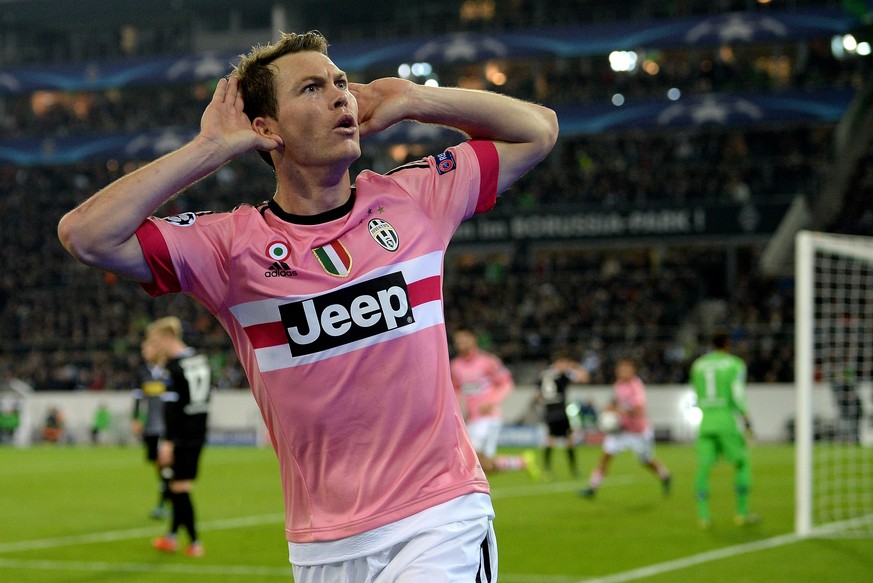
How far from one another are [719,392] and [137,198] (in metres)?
11.5

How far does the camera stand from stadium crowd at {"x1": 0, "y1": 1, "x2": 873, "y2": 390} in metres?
36.9

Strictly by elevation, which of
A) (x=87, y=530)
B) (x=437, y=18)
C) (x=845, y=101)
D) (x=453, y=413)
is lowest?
(x=87, y=530)

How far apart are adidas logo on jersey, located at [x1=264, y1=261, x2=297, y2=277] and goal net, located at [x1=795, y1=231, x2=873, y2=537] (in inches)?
424

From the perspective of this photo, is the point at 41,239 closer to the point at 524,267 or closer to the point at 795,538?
the point at 524,267

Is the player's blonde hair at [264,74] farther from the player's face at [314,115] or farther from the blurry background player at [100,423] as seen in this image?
the blurry background player at [100,423]

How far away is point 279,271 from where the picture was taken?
11.2 feet

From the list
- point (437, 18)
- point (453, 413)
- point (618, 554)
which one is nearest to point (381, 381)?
point (453, 413)

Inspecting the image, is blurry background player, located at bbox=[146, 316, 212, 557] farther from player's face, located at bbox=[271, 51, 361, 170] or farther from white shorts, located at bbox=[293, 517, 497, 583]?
player's face, located at bbox=[271, 51, 361, 170]

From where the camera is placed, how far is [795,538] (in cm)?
1283

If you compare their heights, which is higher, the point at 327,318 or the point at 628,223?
the point at 628,223

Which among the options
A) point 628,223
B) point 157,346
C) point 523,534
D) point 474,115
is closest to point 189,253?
point 474,115

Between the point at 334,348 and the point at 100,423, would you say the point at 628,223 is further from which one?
the point at 334,348

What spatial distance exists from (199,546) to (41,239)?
37421 millimetres

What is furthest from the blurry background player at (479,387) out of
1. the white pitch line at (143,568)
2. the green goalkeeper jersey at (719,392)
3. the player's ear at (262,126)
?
the player's ear at (262,126)
